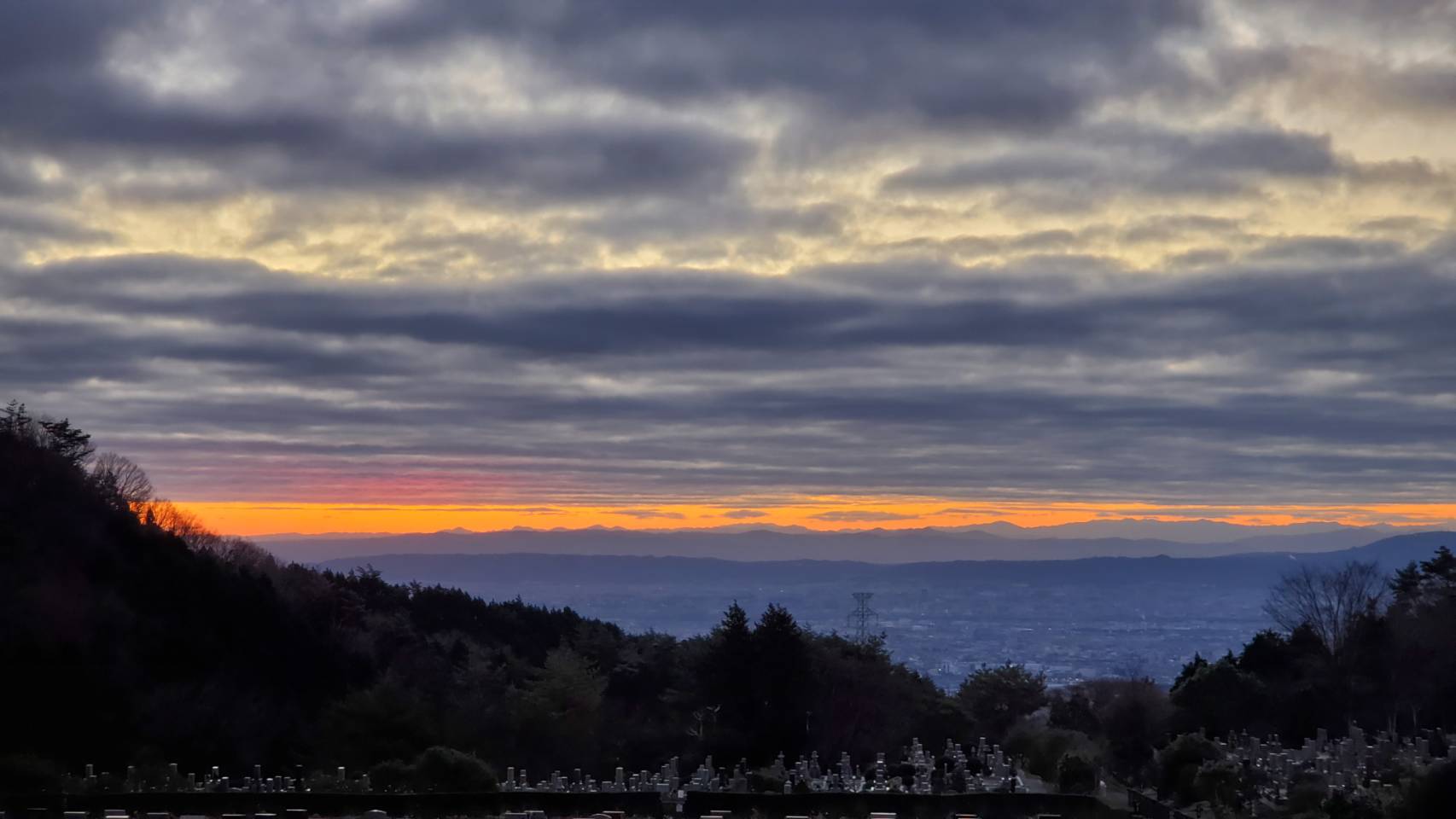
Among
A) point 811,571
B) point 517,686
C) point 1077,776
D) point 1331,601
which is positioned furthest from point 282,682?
point 811,571

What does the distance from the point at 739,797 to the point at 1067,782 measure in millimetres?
8705

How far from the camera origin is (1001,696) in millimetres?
57094

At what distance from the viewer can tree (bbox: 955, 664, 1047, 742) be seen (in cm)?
5541

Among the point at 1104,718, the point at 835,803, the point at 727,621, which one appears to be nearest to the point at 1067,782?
the point at 835,803

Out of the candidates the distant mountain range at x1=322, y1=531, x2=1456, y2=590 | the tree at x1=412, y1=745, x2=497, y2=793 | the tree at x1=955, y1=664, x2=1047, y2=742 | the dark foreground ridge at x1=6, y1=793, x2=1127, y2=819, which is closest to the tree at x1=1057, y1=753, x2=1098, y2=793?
the dark foreground ridge at x1=6, y1=793, x2=1127, y2=819

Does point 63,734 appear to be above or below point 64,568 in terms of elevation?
below

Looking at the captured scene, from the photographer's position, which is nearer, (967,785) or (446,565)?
(967,785)

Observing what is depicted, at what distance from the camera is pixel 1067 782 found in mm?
33312

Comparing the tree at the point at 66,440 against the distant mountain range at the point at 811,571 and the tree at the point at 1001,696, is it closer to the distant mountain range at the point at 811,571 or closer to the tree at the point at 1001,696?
the tree at the point at 1001,696

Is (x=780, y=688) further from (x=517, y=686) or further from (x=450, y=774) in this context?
(x=450, y=774)

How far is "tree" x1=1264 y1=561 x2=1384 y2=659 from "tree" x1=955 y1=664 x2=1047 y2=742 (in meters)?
9.63

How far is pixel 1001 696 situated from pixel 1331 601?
41.8 feet

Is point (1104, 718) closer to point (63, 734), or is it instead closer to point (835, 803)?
point (835, 803)

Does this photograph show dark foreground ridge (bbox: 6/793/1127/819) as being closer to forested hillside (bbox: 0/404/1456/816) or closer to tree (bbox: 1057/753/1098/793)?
tree (bbox: 1057/753/1098/793)
